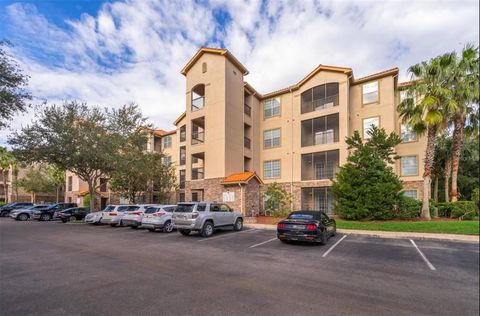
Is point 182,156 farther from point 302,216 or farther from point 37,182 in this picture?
point 37,182

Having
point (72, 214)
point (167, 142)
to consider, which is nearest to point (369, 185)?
point (72, 214)

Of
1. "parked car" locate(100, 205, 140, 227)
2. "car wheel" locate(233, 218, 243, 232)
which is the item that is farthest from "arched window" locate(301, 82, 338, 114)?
"parked car" locate(100, 205, 140, 227)

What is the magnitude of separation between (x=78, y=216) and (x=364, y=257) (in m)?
25.2

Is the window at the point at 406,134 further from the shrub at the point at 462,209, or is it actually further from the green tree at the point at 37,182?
the green tree at the point at 37,182

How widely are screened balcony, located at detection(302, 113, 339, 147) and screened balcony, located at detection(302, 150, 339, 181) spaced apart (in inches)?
44.6

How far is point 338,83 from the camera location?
22812 mm

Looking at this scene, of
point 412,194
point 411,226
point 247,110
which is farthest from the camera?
point 247,110

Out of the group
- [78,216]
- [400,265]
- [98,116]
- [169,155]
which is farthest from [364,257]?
[169,155]

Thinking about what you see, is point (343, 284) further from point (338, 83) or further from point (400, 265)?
point (338, 83)

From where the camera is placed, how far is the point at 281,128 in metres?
26.2

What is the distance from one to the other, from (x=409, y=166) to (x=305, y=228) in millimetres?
14965

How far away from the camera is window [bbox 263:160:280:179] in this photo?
1026 inches

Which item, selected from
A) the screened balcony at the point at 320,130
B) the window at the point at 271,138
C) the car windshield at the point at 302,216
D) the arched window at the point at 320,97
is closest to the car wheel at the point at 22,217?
the window at the point at 271,138

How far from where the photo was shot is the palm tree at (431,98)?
623 inches
